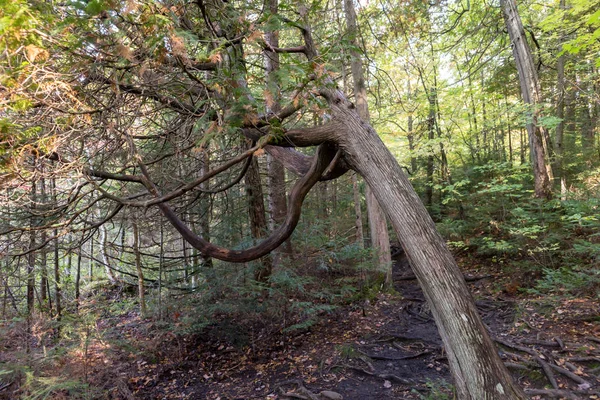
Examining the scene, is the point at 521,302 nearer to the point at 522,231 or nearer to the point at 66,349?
the point at 522,231

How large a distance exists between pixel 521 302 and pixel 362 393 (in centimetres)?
458

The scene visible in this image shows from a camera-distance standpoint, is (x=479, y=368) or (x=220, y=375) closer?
(x=479, y=368)

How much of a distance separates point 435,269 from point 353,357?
11.5 feet

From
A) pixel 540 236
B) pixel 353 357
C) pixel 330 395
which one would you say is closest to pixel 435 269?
pixel 330 395

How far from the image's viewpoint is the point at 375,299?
334 inches

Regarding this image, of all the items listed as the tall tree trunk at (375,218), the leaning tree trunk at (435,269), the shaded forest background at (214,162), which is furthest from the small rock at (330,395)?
the tall tree trunk at (375,218)

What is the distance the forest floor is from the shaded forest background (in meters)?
0.28

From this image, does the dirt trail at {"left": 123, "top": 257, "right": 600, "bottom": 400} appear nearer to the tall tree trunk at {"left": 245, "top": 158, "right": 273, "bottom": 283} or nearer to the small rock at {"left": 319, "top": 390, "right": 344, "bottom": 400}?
the small rock at {"left": 319, "top": 390, "right": 344, "bottom": 400}

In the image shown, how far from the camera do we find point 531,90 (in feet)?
26.2

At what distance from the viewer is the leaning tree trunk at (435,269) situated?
9.14 ft

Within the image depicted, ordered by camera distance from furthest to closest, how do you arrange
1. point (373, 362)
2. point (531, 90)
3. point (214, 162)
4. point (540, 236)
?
point (531, 90), point (540, 236), point (373, 362), point (214, 162)

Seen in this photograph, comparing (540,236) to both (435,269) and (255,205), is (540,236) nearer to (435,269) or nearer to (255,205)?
(435,269)

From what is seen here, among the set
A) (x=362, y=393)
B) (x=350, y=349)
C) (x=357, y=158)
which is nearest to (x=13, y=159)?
(x=357, y=158)

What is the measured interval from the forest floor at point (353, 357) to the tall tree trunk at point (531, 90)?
2.79 metres
